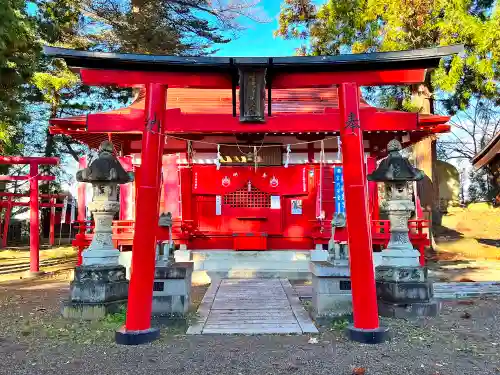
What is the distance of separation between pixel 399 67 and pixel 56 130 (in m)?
9.54

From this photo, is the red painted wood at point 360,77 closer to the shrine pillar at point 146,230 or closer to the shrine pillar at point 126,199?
the shrine pillar at point 146,230

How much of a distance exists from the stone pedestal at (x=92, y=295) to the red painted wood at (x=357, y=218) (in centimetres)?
416

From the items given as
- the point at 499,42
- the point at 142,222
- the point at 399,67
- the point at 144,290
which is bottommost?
the point at 144,290

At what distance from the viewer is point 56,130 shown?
1152 centimetres

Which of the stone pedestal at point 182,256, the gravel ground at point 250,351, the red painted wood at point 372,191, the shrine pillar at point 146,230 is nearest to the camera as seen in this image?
the gravel ground at point 250,351

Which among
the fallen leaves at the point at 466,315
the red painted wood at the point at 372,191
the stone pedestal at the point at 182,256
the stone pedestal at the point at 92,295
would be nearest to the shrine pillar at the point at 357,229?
the fallen leaves at the point at 466,315

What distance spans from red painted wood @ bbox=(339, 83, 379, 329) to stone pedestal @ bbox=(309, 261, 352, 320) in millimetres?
999

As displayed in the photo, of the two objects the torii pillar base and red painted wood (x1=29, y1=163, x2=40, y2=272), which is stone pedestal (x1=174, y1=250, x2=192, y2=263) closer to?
red painted wood (x1=29, y1=163, x2=40, y2=272)

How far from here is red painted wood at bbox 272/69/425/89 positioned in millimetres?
6211

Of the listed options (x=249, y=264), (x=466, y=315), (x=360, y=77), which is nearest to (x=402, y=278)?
(x=466, y=315)

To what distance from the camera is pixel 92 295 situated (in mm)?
6895

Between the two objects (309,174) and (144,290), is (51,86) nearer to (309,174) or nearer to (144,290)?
(309,174)

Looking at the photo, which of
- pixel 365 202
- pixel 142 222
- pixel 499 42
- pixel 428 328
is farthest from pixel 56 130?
pixel 499 42

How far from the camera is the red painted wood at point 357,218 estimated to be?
5.51 metres
